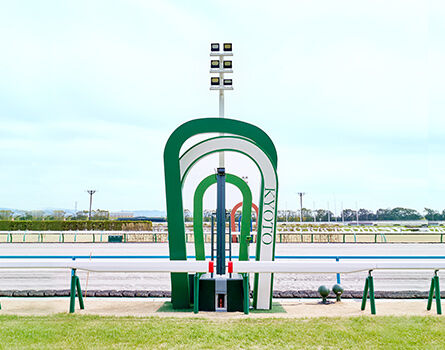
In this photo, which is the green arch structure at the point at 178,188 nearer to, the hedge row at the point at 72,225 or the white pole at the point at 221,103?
the white pole at the point at 221,103

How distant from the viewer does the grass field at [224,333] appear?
4586 mm

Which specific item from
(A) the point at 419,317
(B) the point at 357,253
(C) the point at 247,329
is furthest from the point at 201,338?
(B) the point at 357,253

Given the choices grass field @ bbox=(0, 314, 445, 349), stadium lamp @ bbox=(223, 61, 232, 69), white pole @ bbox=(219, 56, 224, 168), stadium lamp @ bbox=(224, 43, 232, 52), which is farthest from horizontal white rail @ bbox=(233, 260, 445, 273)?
stadium lamp @ bbox=(224, 43, 232, 52)

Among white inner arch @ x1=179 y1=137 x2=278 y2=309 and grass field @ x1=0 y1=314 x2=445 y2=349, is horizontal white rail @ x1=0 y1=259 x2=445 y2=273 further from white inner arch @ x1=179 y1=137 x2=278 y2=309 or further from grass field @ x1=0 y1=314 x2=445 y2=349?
grass field @ x1=0 y1=314 x2=445 y2=349

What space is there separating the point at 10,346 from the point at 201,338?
2.11m

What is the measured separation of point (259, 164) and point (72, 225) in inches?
1097

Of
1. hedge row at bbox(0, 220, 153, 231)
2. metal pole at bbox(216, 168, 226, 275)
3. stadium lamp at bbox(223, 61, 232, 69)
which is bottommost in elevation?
hedge row at bbox(0, 220, 153, 231)

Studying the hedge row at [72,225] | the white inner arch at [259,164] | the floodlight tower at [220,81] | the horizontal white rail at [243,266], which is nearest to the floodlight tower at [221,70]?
the floodlight tower at [220,81]

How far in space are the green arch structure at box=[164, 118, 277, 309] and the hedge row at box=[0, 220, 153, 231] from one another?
24210 millimetres

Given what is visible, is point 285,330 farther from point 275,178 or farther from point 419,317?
point 275,178

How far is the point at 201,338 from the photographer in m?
4.77

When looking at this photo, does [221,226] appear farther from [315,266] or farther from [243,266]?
[315,266]

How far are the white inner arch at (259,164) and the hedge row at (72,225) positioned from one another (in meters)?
24.1

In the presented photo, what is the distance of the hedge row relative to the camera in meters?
31.1
